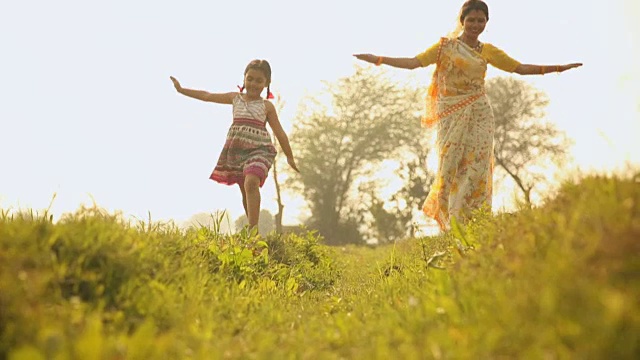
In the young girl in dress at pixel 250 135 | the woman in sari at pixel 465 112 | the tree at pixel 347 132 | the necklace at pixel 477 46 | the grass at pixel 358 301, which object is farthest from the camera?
the tree at pixel 347 132

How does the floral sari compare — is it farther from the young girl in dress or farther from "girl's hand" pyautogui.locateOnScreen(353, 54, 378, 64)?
the young girl in dress

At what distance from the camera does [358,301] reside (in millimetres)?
3770

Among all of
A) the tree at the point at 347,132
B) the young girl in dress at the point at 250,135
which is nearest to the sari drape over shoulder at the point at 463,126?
the young girl in dress at the point at 250,135

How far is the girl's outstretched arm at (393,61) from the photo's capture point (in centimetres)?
574

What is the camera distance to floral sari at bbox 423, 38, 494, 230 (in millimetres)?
6535

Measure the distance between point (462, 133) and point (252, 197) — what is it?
2.62m

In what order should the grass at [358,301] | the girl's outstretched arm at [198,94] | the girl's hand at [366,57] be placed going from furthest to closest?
the girl's outstretched arm at [198,94]
the girl's hand at [366,57]
the grass at [358,301]

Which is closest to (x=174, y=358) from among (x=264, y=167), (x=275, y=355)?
(x=275, y=355)

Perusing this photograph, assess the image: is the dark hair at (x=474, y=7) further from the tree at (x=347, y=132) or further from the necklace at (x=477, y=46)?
the tree at (x=347, y=132)

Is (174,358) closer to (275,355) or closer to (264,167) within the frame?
(275,355)

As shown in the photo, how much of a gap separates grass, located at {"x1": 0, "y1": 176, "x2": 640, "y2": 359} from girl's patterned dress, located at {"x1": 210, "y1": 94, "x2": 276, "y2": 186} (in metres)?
3.21

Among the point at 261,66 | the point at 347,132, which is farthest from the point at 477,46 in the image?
the point at 347,132

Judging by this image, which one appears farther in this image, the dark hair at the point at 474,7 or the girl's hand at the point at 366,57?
the dark hair at the point at 474,7

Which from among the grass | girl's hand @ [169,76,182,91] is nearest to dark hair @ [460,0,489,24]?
the grass
